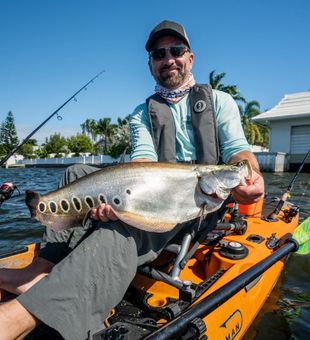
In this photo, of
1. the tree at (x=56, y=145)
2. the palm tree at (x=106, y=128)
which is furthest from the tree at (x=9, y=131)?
the palm tree at (x=106, y=128)

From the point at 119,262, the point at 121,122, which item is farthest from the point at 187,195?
the point at 121,122

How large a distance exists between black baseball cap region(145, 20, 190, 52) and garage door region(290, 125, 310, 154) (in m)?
23.1

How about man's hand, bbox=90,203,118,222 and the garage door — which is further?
the garage door

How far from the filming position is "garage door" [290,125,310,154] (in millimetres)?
24016

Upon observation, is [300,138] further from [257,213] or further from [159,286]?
[159,286]

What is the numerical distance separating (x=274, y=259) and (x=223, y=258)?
0.49 meters

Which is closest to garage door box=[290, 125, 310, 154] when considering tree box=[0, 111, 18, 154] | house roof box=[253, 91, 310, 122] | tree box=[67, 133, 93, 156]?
house roof box=[253, 91, 310, 122]

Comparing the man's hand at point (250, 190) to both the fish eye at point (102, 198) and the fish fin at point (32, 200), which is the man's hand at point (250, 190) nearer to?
the fish eye at point (102, 198)

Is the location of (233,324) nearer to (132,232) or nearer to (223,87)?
(132,232)

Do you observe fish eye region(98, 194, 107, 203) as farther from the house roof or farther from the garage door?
the garage door

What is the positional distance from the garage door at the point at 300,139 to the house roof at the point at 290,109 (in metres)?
1.29

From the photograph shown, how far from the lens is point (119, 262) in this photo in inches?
83.6

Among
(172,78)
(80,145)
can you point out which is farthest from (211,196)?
(80,145)

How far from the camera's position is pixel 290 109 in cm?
2566
